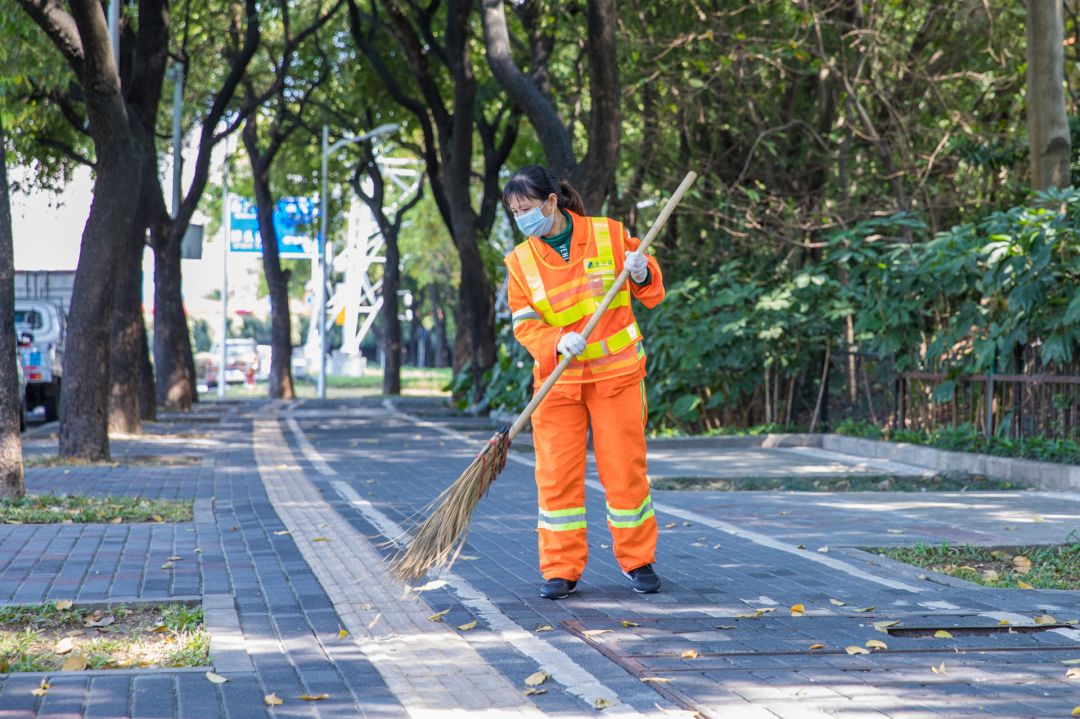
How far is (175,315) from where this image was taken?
24.4 metres

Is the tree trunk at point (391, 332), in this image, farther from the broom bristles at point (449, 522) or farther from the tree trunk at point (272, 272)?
the broom bristles at point (449, 522)

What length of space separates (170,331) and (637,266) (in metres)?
18.9

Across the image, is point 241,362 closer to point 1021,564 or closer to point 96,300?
point 96,300

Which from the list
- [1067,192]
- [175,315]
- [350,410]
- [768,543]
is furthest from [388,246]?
[768,543]

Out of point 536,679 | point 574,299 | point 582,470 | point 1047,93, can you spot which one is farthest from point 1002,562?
point 1047,93

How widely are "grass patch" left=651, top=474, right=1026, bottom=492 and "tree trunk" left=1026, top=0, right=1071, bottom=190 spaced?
2979 millimetres

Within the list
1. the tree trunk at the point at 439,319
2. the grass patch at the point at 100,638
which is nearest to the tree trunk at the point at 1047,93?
the grass patch at the point at 100,638

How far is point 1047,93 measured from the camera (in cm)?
1318

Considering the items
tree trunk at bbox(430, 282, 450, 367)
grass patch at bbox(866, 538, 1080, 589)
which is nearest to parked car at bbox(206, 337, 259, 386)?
tree trunk at bbox(430, 282, 450, 367)

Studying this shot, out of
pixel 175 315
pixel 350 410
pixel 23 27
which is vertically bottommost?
pixel 350 410

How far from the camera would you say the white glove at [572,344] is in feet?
20.9

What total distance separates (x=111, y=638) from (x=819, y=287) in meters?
11.2

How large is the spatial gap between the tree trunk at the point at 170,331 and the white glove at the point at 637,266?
1790 cm

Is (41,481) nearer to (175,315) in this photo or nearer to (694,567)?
(694,567)
